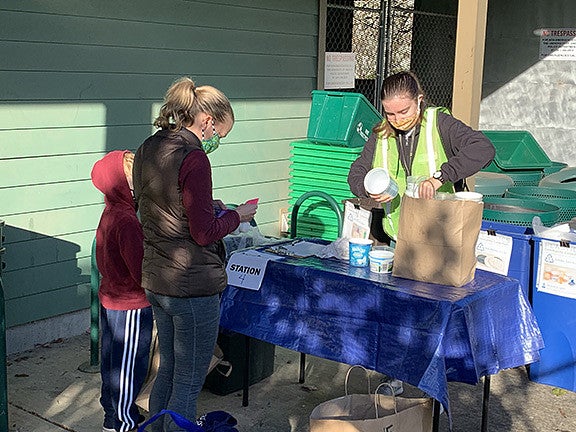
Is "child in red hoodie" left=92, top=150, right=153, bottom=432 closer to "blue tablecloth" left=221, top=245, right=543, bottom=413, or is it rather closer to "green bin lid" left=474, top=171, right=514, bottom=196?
"blue tablecloth" left=221, top=245, right=543, bottom=413

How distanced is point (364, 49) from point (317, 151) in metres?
5.92

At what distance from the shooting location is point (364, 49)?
1253 cm

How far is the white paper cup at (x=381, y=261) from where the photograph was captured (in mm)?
3988

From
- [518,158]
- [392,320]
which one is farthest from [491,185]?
[392,320]

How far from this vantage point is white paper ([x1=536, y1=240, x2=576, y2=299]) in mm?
4781

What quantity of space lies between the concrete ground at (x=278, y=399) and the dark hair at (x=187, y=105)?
1.90 metres

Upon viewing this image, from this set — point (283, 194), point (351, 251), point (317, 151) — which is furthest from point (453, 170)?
point (283, 194)

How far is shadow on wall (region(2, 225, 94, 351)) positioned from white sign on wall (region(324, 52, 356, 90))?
313cm

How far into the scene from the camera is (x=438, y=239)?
3689 millimetres

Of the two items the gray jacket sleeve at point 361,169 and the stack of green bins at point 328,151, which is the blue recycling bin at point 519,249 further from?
the stack of green bins at point 328,151

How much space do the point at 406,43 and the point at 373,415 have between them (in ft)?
28.9

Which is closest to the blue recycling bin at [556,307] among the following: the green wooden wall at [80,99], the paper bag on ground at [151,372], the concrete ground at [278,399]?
the concrete ground at [278,399]

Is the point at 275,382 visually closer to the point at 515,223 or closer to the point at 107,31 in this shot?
the point at 515,223

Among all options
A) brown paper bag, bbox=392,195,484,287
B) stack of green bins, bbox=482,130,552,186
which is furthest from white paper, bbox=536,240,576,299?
stack of green bins, bbox=482,130,552,186
